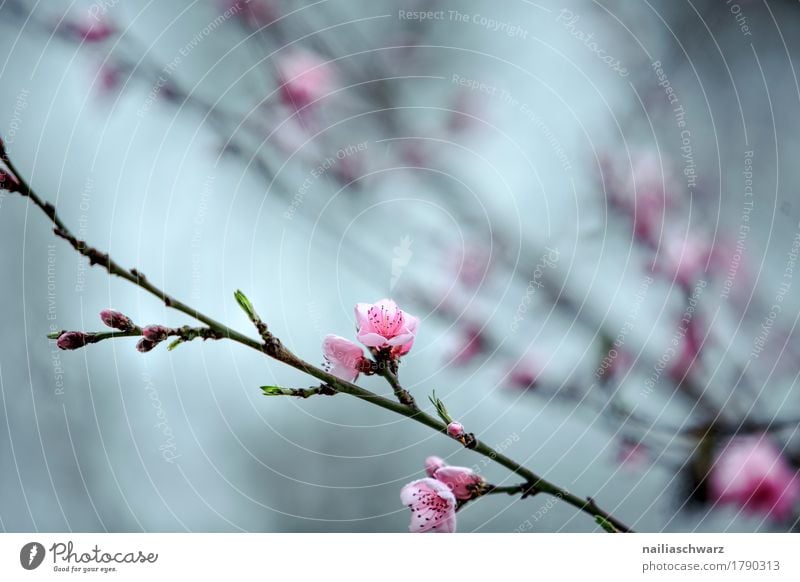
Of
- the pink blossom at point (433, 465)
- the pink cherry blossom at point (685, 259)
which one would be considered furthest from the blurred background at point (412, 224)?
the pink blossom at point (433, 465)

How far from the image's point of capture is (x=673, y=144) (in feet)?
2.32

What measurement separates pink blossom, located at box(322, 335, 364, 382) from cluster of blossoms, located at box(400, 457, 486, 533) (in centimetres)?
11

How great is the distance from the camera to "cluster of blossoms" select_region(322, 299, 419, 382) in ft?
1.68

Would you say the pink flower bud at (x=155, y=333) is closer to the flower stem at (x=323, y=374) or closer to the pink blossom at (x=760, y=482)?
the flower stem at (x=323, y=374)

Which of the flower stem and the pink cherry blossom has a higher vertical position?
the pink cherry blossom

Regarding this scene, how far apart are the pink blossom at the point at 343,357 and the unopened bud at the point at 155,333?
130 millimetres

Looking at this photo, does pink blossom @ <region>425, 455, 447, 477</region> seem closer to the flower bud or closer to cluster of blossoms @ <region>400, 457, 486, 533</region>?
cluster of blossoms @ <region>400, 457, 486, 533</region>

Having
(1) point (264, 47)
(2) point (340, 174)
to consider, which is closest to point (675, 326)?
(2) point (340, 174)

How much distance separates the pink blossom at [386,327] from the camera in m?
0.50
